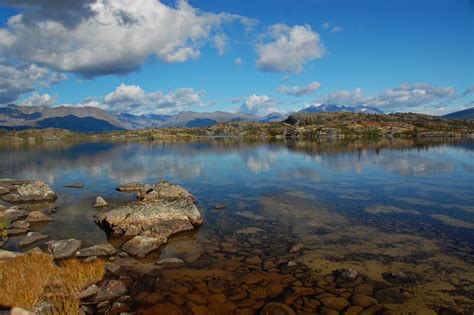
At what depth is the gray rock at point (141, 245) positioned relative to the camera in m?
24.5

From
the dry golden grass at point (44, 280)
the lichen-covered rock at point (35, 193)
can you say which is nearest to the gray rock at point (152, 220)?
the dry golden grass at point (44, 280)

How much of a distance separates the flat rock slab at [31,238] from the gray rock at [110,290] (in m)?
11.5

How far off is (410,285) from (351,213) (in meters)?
Result: 16.2

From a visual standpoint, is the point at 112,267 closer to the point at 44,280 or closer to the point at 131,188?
the point at 44,280

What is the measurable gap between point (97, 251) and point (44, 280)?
6.49 metres

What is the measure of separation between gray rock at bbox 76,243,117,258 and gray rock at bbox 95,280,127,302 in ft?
18.6

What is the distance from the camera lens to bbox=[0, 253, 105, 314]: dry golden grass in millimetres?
15095

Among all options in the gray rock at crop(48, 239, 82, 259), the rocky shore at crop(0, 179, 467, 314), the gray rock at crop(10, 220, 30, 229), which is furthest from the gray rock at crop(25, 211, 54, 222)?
the gray rock at crop(48, 239, 82, 259)

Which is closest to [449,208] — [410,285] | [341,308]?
A: [410,285]

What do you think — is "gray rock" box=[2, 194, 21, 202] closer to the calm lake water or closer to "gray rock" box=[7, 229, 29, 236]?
the calm lake water

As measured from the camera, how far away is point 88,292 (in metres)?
18.0

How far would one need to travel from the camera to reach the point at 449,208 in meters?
36.8

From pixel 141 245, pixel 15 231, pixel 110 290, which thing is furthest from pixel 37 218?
pixel 110 290

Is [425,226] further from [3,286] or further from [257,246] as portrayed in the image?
[3,286]
